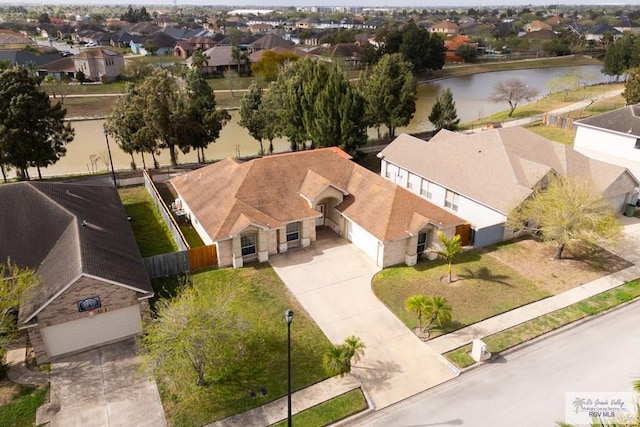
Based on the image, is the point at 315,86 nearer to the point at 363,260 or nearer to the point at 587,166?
the point at 363,260

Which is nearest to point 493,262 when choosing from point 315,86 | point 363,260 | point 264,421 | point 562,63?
point 363,260

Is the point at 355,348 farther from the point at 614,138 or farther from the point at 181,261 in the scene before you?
the point at 614,138

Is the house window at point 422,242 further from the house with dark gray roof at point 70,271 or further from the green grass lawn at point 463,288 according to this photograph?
the house with dark gray roof at point 70,271

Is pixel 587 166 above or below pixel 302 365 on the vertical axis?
above

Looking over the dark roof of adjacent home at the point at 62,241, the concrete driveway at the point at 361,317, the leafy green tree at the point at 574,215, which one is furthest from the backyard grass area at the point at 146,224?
the leafy green tree at the point at 574,215

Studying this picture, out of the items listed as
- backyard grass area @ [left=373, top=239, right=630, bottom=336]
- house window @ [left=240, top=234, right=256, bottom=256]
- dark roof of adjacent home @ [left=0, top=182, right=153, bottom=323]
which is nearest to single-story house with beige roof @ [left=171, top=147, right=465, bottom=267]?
house window @ [left=240, top=234, right=256, bottom=256]

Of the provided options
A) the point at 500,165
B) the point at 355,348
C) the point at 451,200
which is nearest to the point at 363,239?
the point at 451,200

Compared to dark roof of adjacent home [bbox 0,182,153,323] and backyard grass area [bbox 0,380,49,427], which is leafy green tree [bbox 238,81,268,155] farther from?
backyard grass area [bbox 0,380,49,427]
